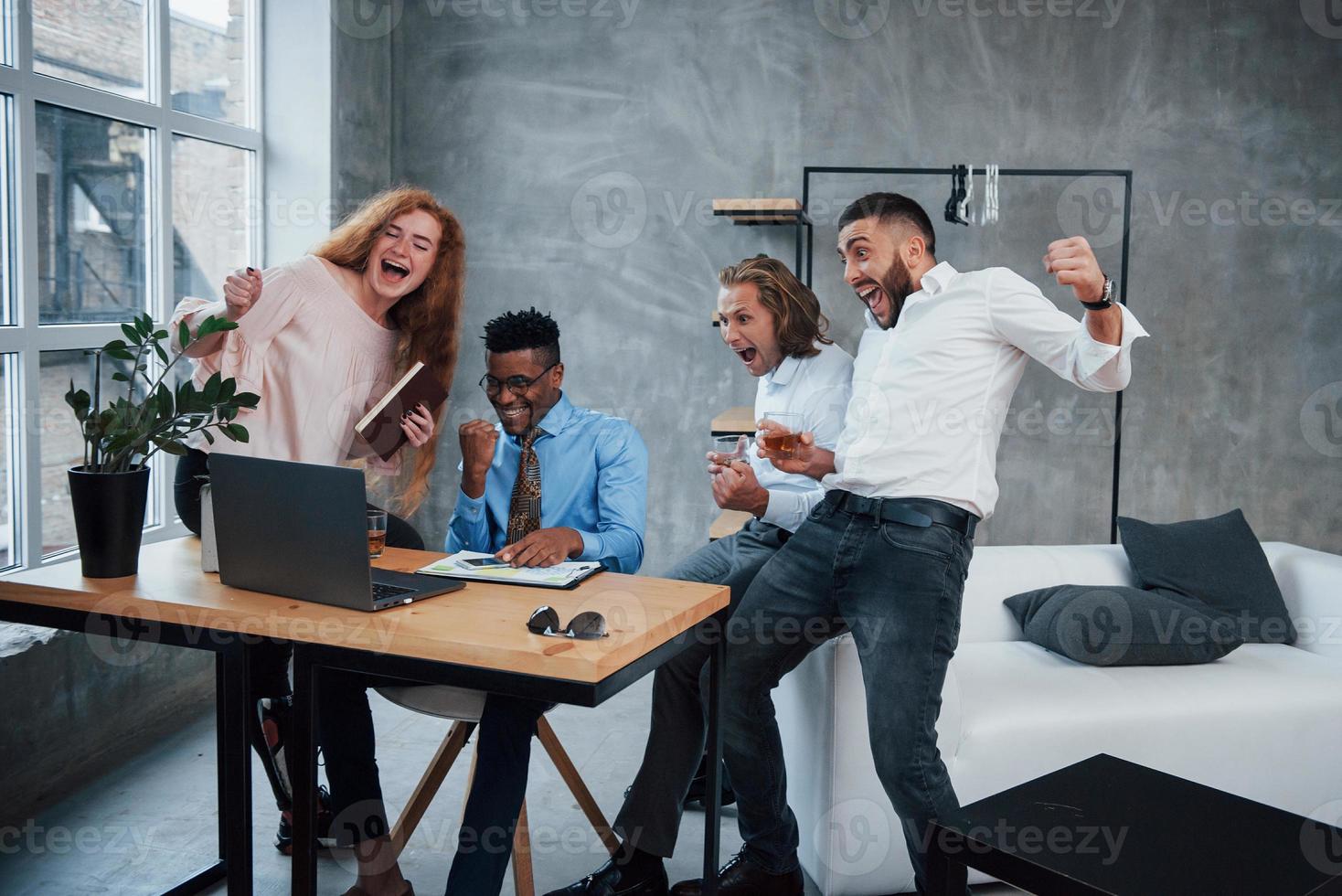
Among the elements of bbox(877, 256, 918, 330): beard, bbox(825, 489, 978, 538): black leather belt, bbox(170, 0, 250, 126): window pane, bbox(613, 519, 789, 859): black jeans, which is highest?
bbox(170, 0, 250, 126): window pane

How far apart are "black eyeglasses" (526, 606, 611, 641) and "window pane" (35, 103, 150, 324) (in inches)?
84.5

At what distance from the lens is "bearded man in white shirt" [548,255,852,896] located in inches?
89.7

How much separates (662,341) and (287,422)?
2321 mm

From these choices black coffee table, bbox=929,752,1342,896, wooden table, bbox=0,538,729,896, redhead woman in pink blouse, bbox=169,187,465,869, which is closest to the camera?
black coffee table, bbox=929,752,1342,896

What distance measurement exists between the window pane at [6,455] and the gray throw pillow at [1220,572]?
3.00 metres

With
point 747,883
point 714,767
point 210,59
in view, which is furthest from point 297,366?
point 210,59

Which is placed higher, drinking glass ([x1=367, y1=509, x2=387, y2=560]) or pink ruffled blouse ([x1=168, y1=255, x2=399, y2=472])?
pink ruffled blouse ([x1=168, y1=255, x2=399, y2=472])

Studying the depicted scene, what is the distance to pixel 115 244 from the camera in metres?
3.36

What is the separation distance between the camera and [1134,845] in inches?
53.2

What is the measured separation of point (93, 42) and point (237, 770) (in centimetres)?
239

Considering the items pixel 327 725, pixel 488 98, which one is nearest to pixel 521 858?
pixel 327 725

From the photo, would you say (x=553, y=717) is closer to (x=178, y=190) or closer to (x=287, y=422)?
(x=287, y=422)

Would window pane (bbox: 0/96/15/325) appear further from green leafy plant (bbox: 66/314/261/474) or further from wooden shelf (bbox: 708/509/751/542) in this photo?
wooden shelf (bbox: 708/509/751/542)

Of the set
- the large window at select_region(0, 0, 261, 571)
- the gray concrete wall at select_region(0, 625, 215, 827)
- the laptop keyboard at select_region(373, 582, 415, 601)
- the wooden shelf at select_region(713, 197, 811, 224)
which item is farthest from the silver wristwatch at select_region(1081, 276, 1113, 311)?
the large window at select_region(0, 0, 261, 571)
